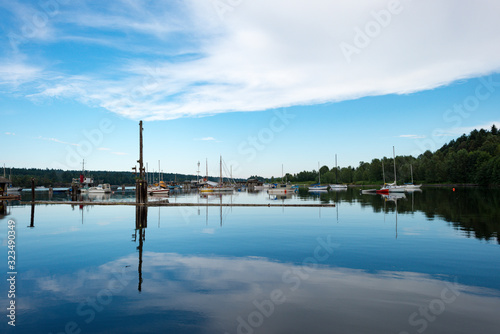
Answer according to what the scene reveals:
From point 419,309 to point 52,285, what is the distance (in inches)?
494

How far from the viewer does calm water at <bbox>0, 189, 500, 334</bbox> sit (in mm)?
9062

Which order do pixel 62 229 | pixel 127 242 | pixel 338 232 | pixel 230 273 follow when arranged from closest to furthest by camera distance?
pixel 230 273
pixel 127 242
pixel 338 232
pixel 62 229

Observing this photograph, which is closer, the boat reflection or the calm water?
the boat reflection

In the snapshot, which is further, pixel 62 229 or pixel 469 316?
pixel 62 229

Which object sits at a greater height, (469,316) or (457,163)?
(457,163)

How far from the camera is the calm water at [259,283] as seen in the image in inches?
357

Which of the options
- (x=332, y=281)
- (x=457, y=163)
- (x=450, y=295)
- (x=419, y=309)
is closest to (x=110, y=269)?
(x=332, y=281)

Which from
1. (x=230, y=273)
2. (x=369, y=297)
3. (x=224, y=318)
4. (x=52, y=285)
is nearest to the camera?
(x=224, y=318)

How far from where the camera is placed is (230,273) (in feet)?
44.8

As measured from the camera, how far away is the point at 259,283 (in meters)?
12.3

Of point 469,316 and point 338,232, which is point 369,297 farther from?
point 338,232

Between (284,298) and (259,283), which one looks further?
(259,283)

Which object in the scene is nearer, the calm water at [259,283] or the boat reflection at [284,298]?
the boat reflection at [284,298]

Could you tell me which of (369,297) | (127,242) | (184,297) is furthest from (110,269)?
(369,297)
